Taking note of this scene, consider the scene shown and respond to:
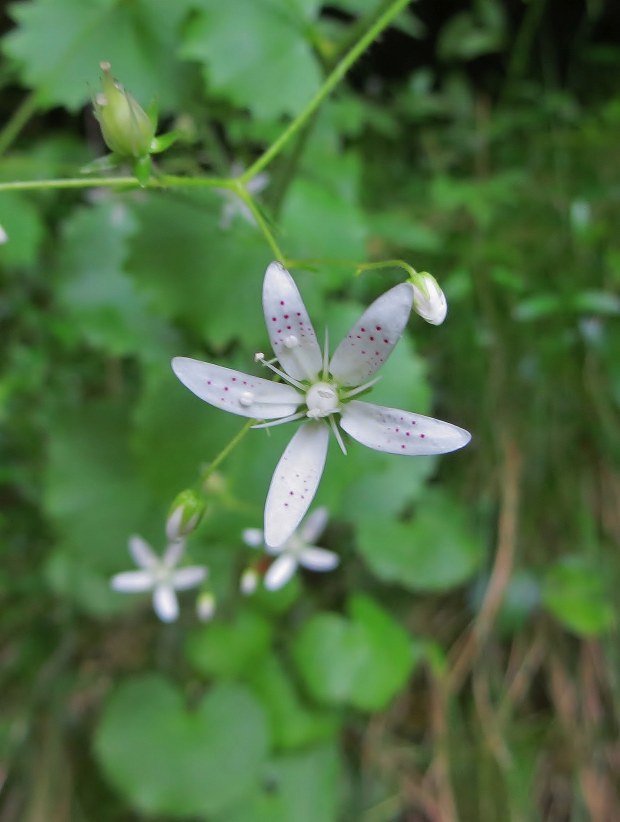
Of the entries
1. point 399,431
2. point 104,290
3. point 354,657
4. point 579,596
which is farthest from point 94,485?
point 579,596

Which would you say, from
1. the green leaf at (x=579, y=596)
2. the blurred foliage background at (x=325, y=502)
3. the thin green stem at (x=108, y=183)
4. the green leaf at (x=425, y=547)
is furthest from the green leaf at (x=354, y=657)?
the thin green stem at (x=108, y=183)

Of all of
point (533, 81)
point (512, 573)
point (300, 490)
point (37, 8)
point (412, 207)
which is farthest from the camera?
point (533, 81)

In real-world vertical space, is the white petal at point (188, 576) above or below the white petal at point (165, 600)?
above

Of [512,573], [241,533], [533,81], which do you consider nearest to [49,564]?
[241,533]

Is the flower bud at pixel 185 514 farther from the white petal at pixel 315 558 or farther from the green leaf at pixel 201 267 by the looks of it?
the white petal at pixel 315 558

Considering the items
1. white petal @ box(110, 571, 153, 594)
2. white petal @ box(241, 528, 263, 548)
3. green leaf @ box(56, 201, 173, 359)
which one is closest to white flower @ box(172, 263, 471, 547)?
white petal @ box(241, 528, 263, 548)

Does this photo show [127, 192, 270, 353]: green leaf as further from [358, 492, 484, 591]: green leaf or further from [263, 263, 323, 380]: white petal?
[358, 492, 484, 591]: green leaf

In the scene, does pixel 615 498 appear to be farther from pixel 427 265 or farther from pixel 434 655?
pixel 427 265

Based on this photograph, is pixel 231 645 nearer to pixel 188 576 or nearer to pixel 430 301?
pixel 188 576

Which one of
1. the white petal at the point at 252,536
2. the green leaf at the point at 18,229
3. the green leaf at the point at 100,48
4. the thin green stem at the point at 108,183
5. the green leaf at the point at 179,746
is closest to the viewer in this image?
the thin green stem at the point at 108,183
